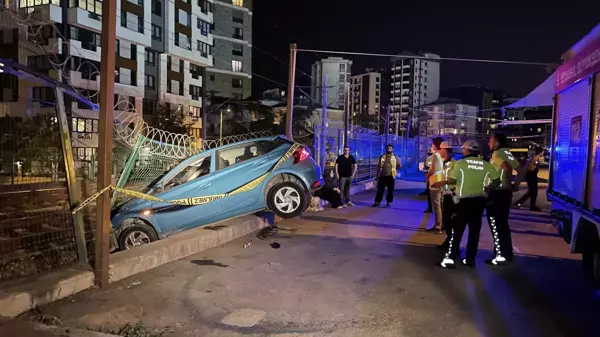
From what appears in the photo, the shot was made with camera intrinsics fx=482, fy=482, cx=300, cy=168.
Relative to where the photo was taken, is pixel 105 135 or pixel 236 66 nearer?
pixel 105 135

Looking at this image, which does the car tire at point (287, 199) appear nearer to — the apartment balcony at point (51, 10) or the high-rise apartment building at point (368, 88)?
the apartment balcony at point (51, 10)

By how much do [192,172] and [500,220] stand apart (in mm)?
4939

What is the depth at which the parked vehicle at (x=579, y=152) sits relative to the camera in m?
5.25

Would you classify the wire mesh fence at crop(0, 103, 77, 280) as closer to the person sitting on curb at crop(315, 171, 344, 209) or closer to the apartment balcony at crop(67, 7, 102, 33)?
the person sitting on curb at crop(315, 171, 344, 209)

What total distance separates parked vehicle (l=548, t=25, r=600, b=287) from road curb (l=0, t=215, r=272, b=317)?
4.93 m

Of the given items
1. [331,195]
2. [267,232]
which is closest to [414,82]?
[331,195]

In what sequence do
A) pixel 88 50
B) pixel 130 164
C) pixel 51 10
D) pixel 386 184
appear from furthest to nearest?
1. pixel 88 50
2. pixel 51 10
3. pixel 386 184
4. pixel 130 164

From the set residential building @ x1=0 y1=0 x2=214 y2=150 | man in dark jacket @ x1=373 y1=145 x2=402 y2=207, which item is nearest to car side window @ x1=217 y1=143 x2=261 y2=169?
man in dark jacket @ x1=373 y1=145 x2=402 y2=207

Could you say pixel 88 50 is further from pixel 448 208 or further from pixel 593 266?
pixel 593 266

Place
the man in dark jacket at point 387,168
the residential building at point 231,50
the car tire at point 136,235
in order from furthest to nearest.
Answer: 1. the residential building at point 231,50
2. the man in dark jacket at point 387,168
3. the car tire at point 136,235

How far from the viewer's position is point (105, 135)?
5.04m

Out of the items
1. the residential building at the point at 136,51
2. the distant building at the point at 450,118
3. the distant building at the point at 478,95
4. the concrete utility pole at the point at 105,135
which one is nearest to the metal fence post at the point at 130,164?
the concrete utility pole at the point at 105,135

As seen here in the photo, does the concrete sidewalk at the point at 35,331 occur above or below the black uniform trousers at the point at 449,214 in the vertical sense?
below

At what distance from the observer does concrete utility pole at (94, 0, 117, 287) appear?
5.00 meters
